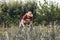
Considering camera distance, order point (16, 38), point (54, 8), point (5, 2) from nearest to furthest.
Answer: point (16, 38)
point (54, 8)
point (5, 2)

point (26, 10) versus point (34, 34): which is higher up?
point (26, 10)

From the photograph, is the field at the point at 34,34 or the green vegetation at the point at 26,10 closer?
the field at the point at 34,34

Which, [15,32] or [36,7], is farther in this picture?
[36,7]

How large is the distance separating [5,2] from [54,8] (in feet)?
7.03

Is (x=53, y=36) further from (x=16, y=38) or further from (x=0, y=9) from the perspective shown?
(x=0, y=9)

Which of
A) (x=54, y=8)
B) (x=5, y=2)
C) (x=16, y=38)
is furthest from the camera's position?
(x=5, y=2)

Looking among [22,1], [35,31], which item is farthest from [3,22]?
[35,31]

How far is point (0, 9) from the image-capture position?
12.1 metres

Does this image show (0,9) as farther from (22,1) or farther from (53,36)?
(53,36)

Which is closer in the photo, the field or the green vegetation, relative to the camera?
the field

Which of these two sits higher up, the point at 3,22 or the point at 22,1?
the point at 22,1

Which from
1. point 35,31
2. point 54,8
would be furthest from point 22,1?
point 35,31

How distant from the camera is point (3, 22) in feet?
39.1

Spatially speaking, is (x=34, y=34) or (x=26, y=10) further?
(x=26, y=10)
